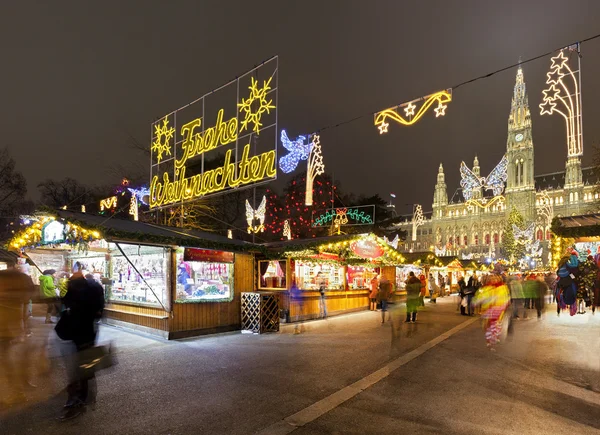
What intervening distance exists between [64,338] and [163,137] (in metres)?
11.1

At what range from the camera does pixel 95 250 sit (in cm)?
1323

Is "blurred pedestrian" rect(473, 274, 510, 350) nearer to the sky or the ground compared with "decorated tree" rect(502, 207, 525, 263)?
nearer to the ground

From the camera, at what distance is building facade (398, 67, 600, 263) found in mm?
92875

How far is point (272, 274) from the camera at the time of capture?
1473 centimetres

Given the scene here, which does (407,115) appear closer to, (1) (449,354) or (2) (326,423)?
(1) (449,354)

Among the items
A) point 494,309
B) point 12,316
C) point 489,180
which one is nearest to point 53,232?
point 12,316

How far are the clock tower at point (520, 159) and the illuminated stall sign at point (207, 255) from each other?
10033 cm

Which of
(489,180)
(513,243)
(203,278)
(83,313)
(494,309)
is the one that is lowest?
(494,309)

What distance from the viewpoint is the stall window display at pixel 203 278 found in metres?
10.9

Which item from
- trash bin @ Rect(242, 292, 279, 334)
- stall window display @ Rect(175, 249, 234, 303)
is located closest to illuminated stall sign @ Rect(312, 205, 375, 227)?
trash bin @ Rect(242, 292, 279, 334)

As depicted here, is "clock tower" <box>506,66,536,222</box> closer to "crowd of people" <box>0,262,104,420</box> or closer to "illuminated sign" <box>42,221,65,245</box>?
"illuminated sign" <box>42,221,65,245</box>

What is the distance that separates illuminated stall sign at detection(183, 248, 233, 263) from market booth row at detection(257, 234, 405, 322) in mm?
1911

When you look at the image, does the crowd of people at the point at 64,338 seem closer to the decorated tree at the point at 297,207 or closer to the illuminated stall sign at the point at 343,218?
the illuminated stall sign at the point at 343,218

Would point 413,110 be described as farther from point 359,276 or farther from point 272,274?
point 359,276
